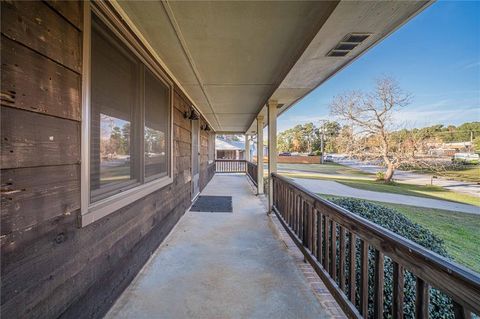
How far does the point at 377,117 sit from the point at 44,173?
1422cm

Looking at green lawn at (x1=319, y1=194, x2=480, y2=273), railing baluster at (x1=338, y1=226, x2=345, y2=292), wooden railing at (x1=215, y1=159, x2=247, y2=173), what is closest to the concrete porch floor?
railing baluster at (x1=338, y1=226, x2=345, y2=292)

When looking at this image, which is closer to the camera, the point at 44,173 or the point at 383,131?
the point at 44,173

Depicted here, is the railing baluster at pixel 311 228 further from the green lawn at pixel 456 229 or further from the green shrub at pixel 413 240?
the green lawn at pixel 456 229

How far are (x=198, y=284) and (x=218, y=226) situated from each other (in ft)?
5.34

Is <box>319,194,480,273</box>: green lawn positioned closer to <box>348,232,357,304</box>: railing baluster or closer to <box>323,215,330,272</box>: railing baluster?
<box>323,215,330,272</box>: railing baluster

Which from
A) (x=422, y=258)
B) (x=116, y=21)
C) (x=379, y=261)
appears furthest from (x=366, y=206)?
(x=116, y=21)

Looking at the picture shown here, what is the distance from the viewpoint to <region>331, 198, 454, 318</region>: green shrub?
1805mm

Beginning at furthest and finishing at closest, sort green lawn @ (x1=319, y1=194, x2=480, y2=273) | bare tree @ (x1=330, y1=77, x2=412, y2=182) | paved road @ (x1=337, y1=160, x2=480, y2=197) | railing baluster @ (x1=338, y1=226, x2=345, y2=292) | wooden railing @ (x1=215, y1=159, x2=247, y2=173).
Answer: wooden railing @ (x1=215, y1=159, x2=247, y2=173) → bare tree @ (x1=330, y1=77, x2=412, y2=182) → paved road @ (x1=337, y1=160, x2=480, y2=197) → green lawn @ (x1=319, y1=194, x2=480, y2=273) → railing baluster @ (x1=338, y1=226, x2=345, y2=292)

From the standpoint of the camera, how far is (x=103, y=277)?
5.37ft

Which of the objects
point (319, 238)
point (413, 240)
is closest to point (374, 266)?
point (319, 238)

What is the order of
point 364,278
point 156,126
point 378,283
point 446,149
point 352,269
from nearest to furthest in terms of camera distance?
point 378,283 < point 364,278 < point 352,269 < point 156,126 < point 446,149

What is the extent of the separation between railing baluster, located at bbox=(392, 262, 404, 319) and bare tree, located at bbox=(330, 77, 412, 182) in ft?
41.7

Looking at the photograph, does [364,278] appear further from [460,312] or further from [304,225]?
[304,225]

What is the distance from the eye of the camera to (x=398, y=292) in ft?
3.67
